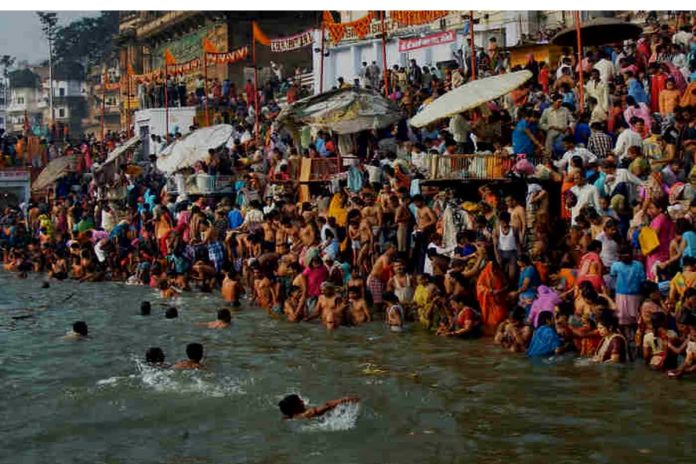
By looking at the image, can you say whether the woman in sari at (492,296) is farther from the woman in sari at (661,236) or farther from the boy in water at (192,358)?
the boy in water at (192,358)

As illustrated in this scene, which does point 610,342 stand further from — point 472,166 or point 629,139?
point 472,166

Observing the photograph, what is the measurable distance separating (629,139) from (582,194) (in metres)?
0.93

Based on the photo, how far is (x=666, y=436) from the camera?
912 cm

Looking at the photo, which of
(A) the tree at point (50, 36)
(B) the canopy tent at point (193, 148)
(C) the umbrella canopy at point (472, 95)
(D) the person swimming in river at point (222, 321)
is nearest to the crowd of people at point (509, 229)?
(C) the umbrella canopy at point (472, 95)

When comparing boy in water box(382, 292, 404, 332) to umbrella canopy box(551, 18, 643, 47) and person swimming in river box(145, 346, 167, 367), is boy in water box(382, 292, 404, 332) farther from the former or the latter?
umbrella canopy box(551, 18, 643, 47)

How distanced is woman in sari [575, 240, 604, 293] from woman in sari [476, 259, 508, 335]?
1.38 meters

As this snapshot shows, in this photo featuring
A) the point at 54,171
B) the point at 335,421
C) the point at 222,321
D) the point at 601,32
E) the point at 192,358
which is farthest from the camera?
the point at 54,171

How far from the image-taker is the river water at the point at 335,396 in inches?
Answer: 363

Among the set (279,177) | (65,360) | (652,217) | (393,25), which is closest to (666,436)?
(652,217)

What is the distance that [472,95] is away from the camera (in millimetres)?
15188

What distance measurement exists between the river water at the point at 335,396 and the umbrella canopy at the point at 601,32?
516cm

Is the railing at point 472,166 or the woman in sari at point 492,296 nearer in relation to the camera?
the woman in sari at point 492,296

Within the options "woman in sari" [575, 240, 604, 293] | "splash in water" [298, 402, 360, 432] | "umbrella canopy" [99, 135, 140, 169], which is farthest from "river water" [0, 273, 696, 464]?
"umbrella canopy" [99, 135, 140, 169]

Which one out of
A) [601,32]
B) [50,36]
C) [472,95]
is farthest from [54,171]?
[601,32]
